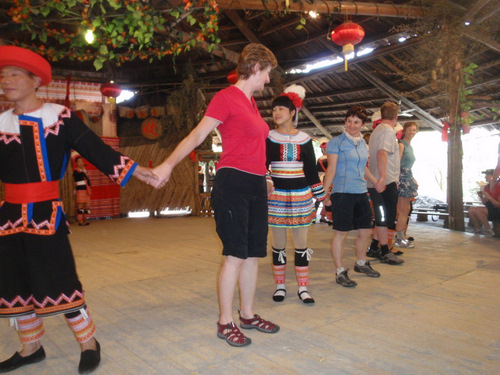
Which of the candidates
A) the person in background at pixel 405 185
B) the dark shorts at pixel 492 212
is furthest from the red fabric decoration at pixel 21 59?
the dark shorts at pixel 492 212

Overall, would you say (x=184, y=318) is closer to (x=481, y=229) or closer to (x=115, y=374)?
(x=115, y=374)

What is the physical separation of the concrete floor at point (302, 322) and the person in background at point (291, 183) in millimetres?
407

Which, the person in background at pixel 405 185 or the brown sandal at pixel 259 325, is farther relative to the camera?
the person in background at pixel 405 185

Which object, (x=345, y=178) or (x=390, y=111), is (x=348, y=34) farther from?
(x=345, y=178)

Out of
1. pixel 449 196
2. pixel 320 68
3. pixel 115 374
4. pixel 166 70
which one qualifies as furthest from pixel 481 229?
pixel 166 70

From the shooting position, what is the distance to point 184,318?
2.57 metres

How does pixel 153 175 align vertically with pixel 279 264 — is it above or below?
above

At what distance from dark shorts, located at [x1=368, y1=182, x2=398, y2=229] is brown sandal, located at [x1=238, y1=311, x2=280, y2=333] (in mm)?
2274

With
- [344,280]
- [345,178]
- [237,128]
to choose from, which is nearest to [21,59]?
[237,128]

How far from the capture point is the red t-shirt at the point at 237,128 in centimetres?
211

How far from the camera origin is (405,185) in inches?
200

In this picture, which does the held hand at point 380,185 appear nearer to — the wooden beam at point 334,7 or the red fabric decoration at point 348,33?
the red fabric decoration at point 348,33

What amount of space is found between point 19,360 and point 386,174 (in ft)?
11.6

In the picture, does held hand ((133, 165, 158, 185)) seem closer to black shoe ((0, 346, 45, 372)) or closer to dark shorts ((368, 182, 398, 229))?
black shoe ((0, 346, 45, 372))
